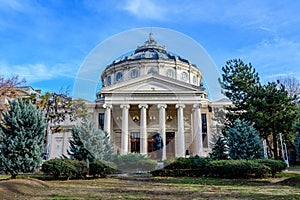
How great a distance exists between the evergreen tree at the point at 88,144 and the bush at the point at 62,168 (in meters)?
2.20

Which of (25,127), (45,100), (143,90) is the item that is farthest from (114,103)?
(25,127)

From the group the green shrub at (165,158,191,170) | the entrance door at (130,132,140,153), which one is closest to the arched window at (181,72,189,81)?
the entrance door at (130,132,140,153)

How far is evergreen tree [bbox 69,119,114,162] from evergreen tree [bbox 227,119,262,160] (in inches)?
385

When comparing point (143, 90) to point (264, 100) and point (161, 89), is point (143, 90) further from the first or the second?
point (264, 100)

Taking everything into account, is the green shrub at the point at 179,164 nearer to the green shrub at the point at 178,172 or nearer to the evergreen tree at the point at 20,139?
the green shrub at the point at 178,172

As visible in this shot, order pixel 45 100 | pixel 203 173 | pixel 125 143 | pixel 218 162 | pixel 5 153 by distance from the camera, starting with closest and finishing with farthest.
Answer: pixel 5 153 → pixel 218 162 → pixel 203 173 → pixel 45 100 → pixel 125 143

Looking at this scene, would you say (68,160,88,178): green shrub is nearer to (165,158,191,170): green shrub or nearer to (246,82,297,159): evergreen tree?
(165,158,191,170): green shrub

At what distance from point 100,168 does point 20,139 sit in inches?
223

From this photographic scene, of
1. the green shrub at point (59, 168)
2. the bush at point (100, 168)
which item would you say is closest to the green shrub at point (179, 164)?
the bush at point (100, 168)

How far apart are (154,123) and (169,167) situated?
19.3 meters

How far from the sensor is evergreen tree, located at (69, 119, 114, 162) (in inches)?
762

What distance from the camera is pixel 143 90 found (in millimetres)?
36344

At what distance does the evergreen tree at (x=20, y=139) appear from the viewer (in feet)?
48.7

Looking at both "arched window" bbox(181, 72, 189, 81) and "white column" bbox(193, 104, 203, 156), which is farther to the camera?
"arched window" bbox(181, 72, 189, 81)
